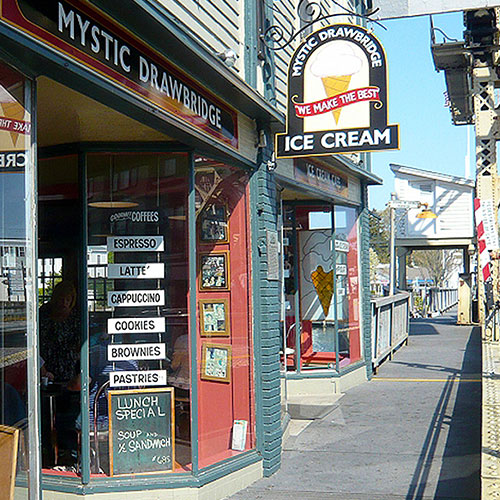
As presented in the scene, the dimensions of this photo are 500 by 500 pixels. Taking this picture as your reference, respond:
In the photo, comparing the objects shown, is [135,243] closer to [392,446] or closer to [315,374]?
[392,446]

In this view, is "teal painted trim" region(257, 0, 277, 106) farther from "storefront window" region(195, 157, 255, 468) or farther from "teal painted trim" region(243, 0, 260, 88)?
"storefront window" region(195, 157, 255, 468)

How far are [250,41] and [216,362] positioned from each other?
3.17m

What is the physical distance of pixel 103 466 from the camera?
651 cm

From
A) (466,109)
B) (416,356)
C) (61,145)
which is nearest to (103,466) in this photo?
(61,145)

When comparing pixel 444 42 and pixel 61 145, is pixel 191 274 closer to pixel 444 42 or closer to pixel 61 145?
pixel 61 145

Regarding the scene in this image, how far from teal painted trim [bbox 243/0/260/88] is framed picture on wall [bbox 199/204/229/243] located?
1.34 m

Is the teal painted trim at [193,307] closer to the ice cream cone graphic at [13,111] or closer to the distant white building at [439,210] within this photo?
the ice cream cone graphic at [13,111]

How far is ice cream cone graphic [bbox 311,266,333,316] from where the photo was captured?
12.6 meters

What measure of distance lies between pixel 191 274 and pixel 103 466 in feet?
5.76

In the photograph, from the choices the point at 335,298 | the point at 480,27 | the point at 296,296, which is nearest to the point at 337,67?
the point at 296,296

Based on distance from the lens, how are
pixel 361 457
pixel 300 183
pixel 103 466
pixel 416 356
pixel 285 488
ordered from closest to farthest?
pixel 103 466 < pixel 285 488 < pixel 361 457 < pixel 300 183 < pixel 416 356

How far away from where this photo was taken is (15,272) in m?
4.28

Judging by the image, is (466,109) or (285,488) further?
(466,109)

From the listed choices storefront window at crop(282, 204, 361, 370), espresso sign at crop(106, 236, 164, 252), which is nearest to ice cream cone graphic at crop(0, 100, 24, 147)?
espresso sign at crop(106, 236, 164, 252)
